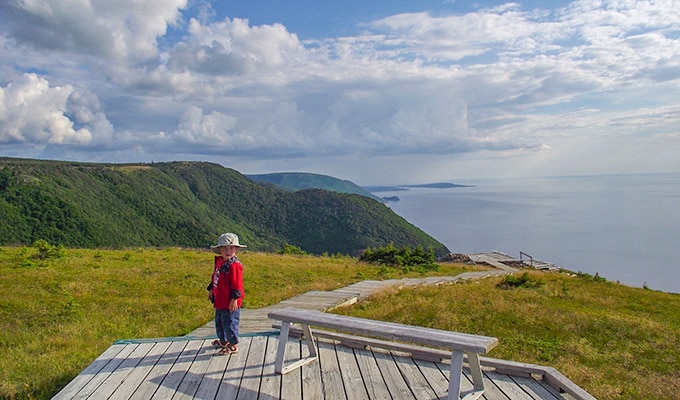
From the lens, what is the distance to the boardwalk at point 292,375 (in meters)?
4.35

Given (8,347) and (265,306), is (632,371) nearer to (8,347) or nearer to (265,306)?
(265,306)

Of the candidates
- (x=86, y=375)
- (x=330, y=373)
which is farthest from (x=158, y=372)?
(x=330, y=373)

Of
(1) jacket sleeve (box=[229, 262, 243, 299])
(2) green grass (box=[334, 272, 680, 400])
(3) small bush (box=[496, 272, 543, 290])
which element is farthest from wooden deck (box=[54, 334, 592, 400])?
(3) small bush (box=[496, 272, 543, 290])

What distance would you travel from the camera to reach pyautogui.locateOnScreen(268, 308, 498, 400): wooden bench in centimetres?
390

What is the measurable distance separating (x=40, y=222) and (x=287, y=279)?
74037 mm

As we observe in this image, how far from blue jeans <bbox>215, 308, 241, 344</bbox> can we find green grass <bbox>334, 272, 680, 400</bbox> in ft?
12.6

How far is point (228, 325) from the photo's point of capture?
17.9ft

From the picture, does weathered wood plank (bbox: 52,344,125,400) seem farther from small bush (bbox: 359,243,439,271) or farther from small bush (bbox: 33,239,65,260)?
small bush (bbox: 359,243,439,271)

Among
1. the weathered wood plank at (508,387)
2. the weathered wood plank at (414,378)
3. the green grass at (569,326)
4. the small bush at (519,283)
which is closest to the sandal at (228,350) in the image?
the weathered wood plank at (414,378)

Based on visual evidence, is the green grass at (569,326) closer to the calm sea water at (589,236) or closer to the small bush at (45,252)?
the small bush at (45,252)

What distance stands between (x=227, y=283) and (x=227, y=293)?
12 cm

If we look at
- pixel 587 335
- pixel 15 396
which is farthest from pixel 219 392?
pixel 587 335

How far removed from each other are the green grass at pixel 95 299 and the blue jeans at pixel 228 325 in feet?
5.73

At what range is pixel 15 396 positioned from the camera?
488 cm
